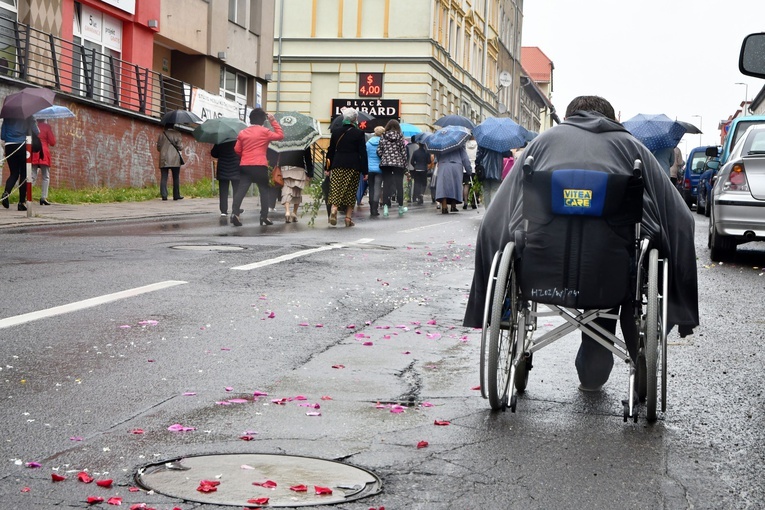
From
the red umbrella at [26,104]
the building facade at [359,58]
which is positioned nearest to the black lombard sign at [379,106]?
the building facade at [359,58]

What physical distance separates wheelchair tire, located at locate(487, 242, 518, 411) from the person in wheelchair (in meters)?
0.13

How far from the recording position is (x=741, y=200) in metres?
14.1

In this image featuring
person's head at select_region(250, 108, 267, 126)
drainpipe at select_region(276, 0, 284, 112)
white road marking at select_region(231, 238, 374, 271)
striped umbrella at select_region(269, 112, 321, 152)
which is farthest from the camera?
drainpipe at select_region(276, 0, 284, 112)

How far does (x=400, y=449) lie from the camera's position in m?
4.86

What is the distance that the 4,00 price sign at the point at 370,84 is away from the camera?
51438 millimetres

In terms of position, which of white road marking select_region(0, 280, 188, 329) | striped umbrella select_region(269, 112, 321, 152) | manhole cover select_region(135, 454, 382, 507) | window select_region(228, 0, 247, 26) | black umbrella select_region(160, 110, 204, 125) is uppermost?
window select_region(228, 0, 247, 26)

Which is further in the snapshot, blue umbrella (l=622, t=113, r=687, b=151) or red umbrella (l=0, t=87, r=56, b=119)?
blue umbrella (l=622, t=113, r=687, b=151)

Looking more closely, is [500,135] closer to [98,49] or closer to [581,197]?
[98,49]

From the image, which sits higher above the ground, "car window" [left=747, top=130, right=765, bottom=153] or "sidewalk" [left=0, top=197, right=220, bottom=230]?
"car window" [left=747, top=130, right=765, bottom=153]

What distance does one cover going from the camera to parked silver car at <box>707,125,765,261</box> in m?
14.0

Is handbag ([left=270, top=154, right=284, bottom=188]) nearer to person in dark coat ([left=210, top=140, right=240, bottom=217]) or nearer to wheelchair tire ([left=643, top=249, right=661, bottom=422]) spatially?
person in dark coat ([left=210, top=140, right=240, bottom=217])

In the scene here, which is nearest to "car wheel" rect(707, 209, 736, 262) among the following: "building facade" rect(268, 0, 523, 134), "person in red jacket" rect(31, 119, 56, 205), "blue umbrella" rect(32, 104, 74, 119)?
"blue umbrella" rect(32, 104, 74, 119)

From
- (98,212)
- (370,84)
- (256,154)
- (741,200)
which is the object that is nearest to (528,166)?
(741,200)

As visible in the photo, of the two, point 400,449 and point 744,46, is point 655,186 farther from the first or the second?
point 400,449
